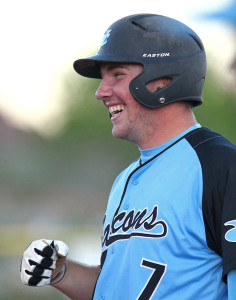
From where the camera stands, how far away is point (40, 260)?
2.99 metres

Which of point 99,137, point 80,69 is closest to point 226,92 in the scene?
point 99,137

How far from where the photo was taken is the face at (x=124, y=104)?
290 centimetres

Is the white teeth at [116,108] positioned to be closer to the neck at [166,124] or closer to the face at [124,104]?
the face at [124,104]

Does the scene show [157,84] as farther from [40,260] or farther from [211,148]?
[40,260]

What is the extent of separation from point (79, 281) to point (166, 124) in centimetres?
100

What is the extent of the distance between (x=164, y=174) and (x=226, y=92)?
28.3m

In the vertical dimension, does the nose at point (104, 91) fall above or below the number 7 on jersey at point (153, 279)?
above

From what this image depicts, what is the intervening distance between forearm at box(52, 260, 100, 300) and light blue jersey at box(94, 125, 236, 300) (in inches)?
14.1

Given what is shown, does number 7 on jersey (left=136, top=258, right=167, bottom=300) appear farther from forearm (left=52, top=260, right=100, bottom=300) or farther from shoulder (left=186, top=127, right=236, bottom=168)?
forearm (left=52, top=260, right=100, bottom=300)

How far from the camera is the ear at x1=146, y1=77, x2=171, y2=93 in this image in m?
2.95

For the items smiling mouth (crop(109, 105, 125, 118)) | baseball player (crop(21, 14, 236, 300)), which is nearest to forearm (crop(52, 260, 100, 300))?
baseball player (crop(21, 14, 236, 300))

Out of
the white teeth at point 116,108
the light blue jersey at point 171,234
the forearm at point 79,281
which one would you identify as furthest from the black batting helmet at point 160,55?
the forearm at point 79,281

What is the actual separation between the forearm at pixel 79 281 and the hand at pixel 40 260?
0.18m

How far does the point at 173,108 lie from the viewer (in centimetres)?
293
